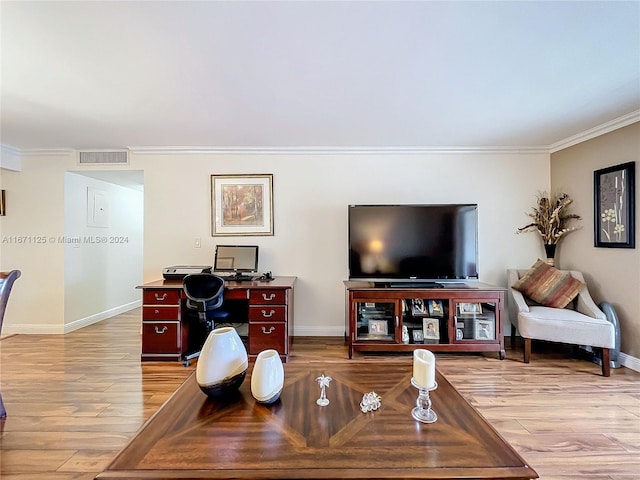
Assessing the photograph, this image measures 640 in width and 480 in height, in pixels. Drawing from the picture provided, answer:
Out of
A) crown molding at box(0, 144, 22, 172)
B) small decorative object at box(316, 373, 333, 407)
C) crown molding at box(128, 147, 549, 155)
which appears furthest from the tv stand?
crown molding at box(0, 144, 22, 172)

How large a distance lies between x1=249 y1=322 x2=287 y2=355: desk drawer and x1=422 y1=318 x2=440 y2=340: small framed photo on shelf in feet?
4.67

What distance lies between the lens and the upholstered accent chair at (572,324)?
2748 mm

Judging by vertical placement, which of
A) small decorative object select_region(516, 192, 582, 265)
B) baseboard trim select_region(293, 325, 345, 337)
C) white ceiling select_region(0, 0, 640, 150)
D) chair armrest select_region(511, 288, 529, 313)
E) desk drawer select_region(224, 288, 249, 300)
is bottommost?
baseboard trim select_region(293, 325, 345, 337)

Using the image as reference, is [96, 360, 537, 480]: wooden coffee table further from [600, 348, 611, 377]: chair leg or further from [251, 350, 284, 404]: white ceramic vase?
[600, 348, 611, 377]: chair leg

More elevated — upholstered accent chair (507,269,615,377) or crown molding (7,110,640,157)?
crown molding (7,110,640,157)

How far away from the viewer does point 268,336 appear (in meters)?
3.11

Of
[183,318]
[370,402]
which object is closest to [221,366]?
[370,402]

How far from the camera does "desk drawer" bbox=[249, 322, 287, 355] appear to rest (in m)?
3.10

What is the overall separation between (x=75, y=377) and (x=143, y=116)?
2.35 meters

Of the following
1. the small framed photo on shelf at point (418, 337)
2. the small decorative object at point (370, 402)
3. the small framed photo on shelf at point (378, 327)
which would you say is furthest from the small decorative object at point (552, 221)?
the small decorative object at point (370, 402)

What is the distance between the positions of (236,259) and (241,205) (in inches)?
26.6

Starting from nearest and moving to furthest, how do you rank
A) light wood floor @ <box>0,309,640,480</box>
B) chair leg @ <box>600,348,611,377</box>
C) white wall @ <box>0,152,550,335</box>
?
light wood floor @ <box>0,309,640,480</box> < chair leg @ <box>600,348,611,377</box> < white wall @ <box>0,152,550,335</box>

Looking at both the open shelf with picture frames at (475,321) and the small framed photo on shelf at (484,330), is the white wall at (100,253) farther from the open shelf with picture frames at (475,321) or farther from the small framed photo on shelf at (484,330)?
the small framed photo on shelf at (484,330)

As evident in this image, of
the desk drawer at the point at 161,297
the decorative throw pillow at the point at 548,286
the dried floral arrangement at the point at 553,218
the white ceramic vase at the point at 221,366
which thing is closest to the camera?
the white ceramic vase at the point at 221,366
